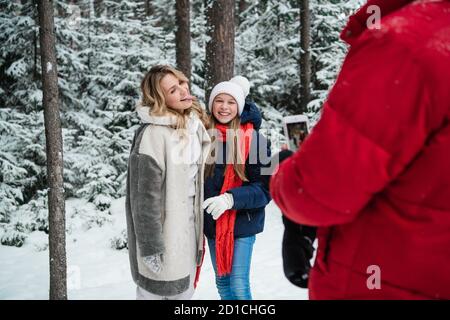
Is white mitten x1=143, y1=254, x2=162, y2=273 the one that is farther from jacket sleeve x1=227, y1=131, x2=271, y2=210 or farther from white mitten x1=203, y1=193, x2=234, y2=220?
jacket sleeve x1=227, y1=131, x2=271, y2=210

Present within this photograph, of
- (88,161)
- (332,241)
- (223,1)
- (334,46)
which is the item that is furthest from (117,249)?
(334,46)

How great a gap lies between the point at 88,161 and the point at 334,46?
890 cm

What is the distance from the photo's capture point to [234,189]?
301 centimetres

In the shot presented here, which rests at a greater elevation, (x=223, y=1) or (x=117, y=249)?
(x=223, y=1)

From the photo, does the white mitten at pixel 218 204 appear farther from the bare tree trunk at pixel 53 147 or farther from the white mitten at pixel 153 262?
the bare tree trunk at pixel 53 147

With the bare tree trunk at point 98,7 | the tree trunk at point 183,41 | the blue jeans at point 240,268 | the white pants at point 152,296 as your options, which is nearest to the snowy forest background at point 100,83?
the bare tree trunk at point 98,7

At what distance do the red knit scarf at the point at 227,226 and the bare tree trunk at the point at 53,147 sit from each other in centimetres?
275

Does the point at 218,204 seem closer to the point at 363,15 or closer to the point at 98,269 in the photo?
the point at 363,15

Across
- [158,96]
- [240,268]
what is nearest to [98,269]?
[240,268]

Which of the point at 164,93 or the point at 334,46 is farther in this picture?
the point at 334,46

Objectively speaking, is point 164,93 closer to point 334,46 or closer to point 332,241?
point 332,241

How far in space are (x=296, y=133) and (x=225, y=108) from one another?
68.4 inches

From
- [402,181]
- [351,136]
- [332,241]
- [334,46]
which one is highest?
[334,46]

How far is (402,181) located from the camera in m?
1.08
